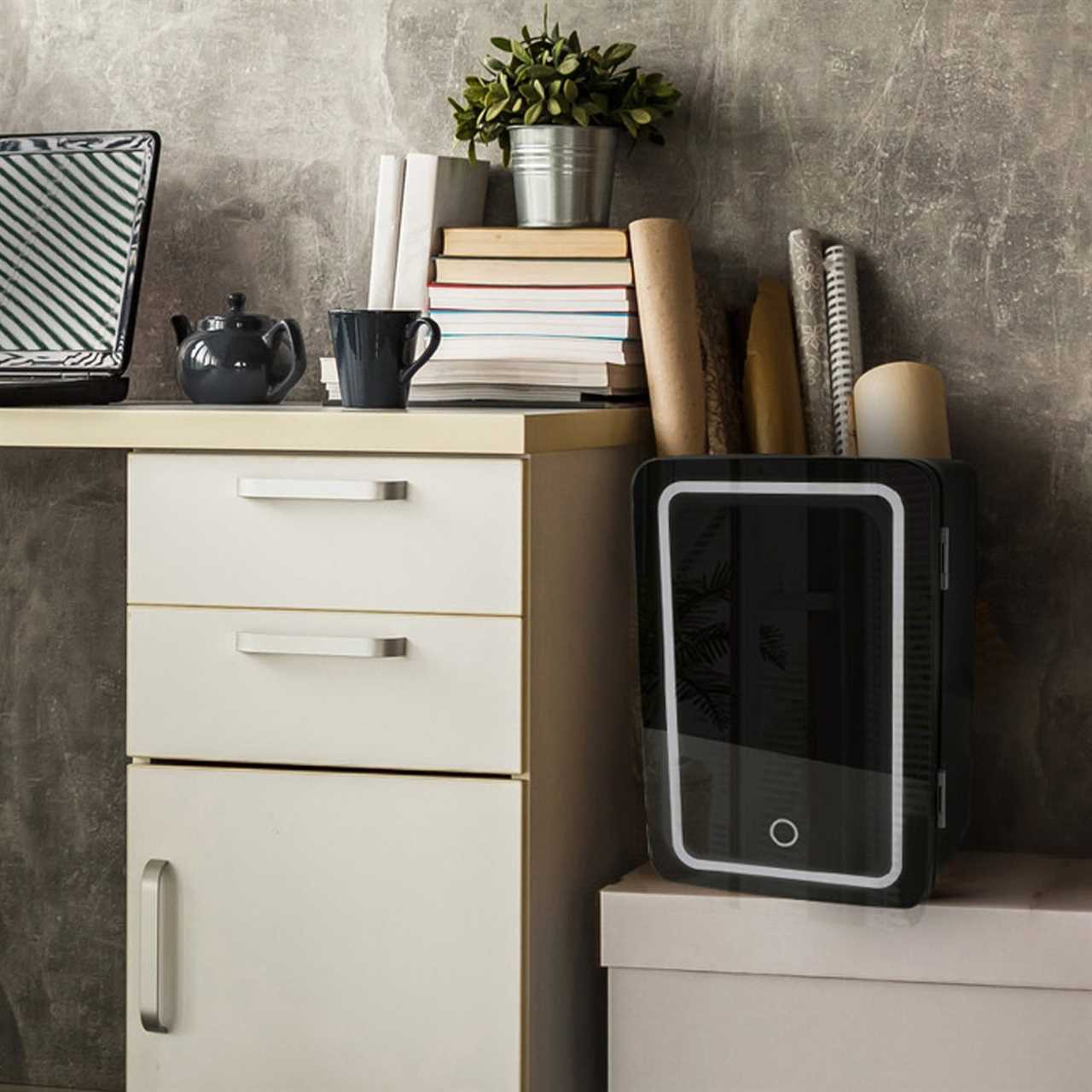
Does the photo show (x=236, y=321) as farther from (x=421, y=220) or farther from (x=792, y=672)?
(x=792, y=672)

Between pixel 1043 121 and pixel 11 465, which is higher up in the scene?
pixel 1043 121

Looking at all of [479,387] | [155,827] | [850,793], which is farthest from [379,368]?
[850,793]

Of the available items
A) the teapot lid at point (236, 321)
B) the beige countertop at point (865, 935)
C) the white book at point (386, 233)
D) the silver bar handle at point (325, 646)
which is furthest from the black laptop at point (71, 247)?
the beige countertop at point (865, 935)

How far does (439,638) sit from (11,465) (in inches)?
34.9

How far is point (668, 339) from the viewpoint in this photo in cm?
182

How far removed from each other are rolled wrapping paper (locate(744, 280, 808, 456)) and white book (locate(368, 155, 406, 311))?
409 millimetres

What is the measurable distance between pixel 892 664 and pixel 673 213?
25.9 inches

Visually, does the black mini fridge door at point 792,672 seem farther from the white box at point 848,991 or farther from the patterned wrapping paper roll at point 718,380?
the patterned wrapping paper roll at point 718,380

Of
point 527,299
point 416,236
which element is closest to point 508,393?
point 527,299

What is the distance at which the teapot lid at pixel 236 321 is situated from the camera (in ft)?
6.33

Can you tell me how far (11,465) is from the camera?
7.40ft

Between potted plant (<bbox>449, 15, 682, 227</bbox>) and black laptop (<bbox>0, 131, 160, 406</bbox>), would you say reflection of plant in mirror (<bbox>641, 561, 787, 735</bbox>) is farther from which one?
black laptop (<bbox>0, 131, 160, 406</bbox>)

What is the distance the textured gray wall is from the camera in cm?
195

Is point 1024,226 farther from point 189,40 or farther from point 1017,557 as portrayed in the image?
point 189,40
